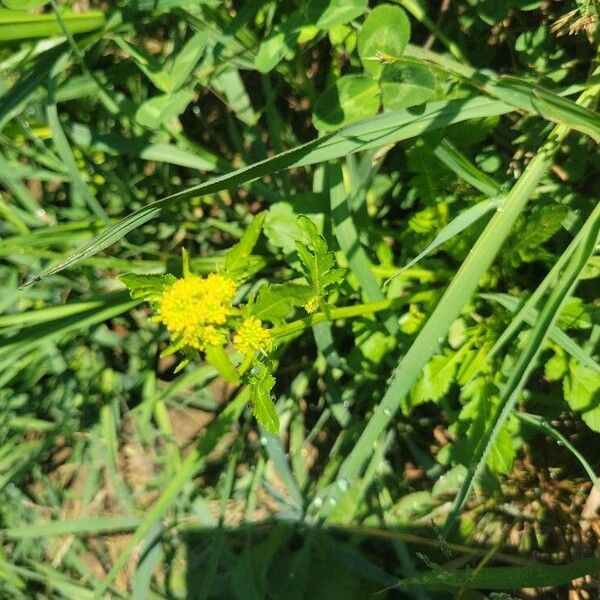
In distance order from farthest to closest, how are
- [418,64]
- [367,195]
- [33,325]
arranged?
[367,195] < [33,325] < [418,64]

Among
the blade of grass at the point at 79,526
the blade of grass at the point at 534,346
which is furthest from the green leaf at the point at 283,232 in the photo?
the blade of grass at the point at 79,526

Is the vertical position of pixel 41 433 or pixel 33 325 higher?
pixel 33 325

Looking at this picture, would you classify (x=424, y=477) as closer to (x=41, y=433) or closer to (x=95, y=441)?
(x=95, y=441)

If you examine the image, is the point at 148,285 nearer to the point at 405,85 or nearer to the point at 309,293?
the point at 309,293

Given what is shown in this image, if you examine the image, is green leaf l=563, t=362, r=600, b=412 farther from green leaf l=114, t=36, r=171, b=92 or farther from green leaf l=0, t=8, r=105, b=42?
green leaf l=0, t=8, r=105, b=42

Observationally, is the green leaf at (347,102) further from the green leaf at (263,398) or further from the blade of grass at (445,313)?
the green leaf at (263,398)

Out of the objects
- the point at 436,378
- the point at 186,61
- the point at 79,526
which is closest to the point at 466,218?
the point at 436,378

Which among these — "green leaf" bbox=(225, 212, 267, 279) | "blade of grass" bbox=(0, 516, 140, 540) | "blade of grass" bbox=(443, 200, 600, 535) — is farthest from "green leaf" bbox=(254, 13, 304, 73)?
"blade of grass" bbox=(0, 516, 140, 540)

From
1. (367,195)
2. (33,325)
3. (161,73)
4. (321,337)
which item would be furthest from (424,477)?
(161,73)
